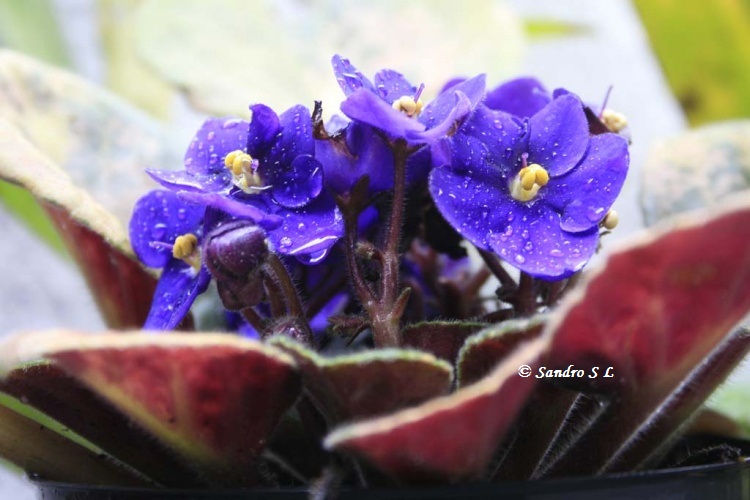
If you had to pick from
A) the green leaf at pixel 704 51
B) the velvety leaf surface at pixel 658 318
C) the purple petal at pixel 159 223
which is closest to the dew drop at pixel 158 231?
the purple petal at pixel 159 223

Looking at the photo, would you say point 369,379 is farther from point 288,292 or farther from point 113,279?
point 113,279

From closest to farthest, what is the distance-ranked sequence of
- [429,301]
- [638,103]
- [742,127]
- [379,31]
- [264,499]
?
[264,499] < [429,301] < [742,127] < [379,31] < [638,103]

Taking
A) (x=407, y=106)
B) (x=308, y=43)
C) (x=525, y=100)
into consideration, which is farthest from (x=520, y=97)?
(x=308, y=43)

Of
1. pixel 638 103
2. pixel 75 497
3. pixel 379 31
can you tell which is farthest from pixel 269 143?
pixel 638 103

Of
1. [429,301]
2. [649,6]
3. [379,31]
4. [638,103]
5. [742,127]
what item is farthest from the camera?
[638,103]

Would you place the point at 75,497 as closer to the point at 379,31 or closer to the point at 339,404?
the point at 339,404

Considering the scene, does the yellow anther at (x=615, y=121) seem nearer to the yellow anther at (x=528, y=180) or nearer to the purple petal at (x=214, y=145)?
the yellow anther at (x=528, y=180)

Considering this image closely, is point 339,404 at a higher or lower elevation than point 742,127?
higher
